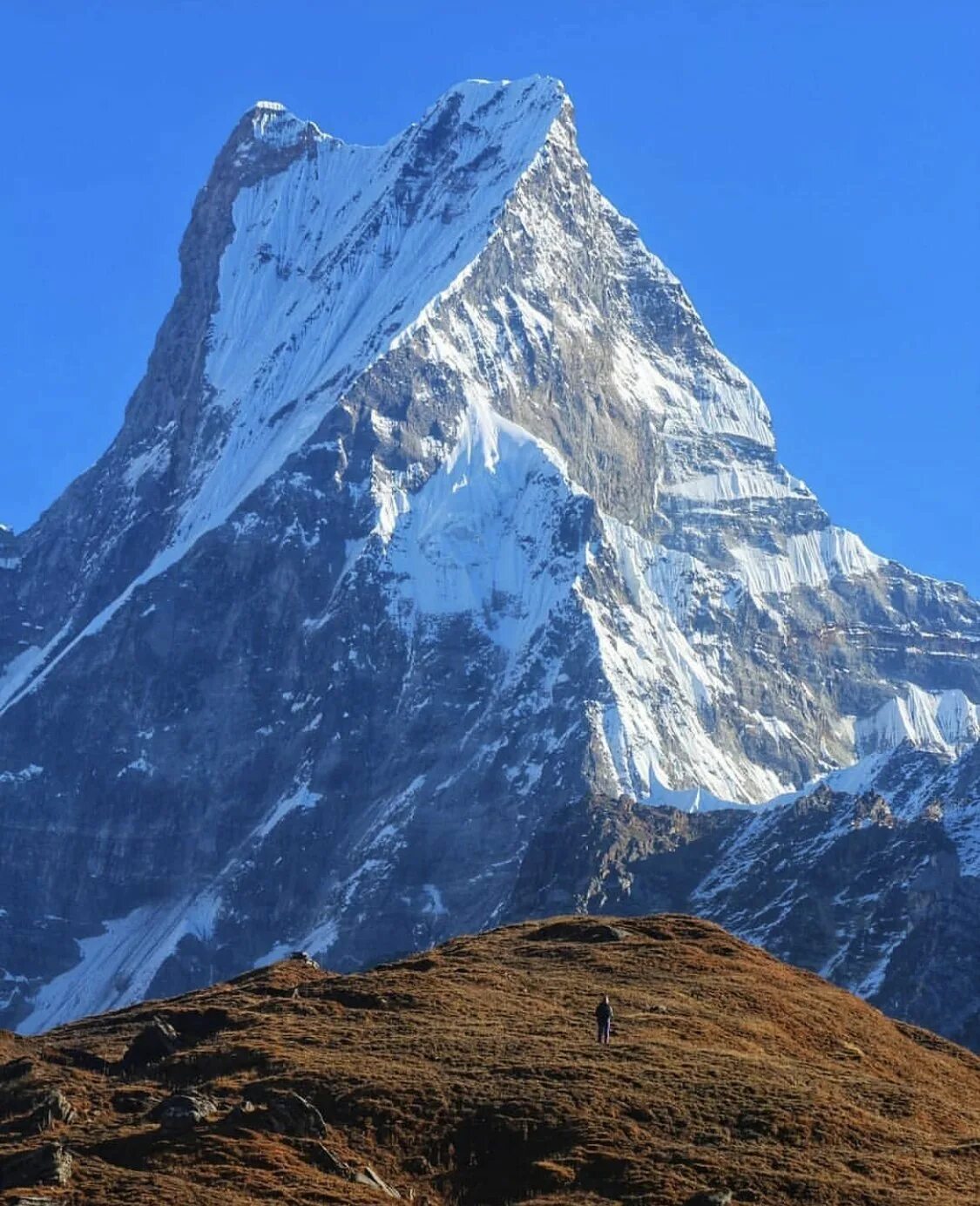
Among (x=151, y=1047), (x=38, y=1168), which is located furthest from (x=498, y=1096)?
(x=151, y=1047)

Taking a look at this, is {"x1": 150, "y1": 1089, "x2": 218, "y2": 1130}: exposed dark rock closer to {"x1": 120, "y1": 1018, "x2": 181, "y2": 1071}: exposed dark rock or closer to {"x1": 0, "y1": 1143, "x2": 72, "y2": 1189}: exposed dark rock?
{"x1": 0, "y1": 1143, "x2": 72, "y2": 1189}: exposed dark rock

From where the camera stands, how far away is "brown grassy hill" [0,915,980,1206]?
69.2m

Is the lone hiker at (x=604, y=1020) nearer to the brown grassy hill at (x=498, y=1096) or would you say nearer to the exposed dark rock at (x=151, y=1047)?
the brown grassy hill at (x=498, y=1096)

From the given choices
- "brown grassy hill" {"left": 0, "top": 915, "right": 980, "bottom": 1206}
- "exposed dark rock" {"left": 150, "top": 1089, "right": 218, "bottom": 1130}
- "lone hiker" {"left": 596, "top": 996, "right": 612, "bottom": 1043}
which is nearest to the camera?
"brown grassy hill" {"left": 0, "top": 915, "right": 980, "bottom": 1206}

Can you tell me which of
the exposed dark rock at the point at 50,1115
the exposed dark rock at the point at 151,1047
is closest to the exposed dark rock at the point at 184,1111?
the exposed dark rock at the point at 50,1115

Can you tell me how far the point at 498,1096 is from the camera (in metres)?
74.9

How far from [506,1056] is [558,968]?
57.9 feet

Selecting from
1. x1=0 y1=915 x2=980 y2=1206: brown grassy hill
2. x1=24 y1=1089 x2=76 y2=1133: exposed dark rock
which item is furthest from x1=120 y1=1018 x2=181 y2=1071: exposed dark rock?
x1=24 y1=1089 x2=76 y2=1133: exposed dark rock

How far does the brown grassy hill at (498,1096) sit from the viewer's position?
69.2 metres

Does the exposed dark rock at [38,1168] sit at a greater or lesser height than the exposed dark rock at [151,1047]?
lesser

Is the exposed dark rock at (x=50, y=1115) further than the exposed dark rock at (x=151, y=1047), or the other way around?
the exposed dark rock at (x=151, y=1047)

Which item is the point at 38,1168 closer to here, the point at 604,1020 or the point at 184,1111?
the point at 184,1111

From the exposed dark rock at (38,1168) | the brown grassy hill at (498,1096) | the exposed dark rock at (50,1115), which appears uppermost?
the brown grassy hill at (498,1096)

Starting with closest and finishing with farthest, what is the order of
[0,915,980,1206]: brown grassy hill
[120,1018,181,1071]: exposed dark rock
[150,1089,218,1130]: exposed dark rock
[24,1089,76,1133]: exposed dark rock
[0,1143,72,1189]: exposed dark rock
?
[0,1143,72,1189]: exposed dark rock → [0,915,980,1206]: brown grassy hill → [150,1089,218,1130]: exposed dark rock → [24,1089,76,1133]: exposed dark rock → [120,1018,181,1071]: exposed dark rock
